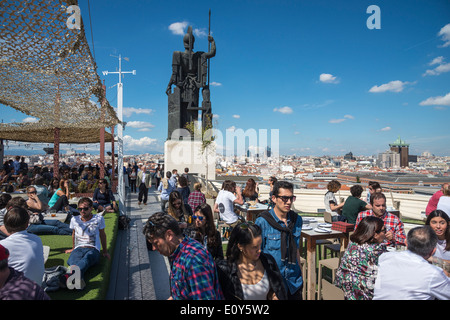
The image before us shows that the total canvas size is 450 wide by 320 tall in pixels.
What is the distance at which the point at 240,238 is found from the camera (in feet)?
6.66

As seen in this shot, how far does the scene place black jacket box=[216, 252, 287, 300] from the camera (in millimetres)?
1869

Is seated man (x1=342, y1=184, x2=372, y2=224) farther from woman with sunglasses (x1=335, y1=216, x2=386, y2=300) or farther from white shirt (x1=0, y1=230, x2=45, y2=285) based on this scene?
white shirt (x1=0, y1=230, x2=45, y2=285)

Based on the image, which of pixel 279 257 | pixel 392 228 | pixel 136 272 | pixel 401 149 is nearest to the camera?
pixel 279 257

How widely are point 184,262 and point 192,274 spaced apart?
9 centimetres

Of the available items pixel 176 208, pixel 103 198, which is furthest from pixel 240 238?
pixel 103 198

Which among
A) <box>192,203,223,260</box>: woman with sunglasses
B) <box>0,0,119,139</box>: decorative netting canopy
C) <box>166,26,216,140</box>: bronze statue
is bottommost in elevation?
<box>192,203,223,260</box>: woman with sunglasses

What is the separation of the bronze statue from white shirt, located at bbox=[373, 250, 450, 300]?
12.6 meters

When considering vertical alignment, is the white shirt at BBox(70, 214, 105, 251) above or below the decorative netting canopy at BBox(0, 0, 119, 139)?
below

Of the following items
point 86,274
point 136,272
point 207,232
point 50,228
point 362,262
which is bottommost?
point 136,272

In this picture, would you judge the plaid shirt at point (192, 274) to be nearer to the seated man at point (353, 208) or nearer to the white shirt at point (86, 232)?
the white shirt at point (86, 232)

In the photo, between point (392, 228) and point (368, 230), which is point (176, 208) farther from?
point (392, 228)

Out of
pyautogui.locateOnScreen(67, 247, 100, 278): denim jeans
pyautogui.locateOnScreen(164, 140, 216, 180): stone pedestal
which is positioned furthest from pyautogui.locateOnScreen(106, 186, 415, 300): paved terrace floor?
pyautogui.locateOnScreen(164, 140, 216, 180): stone pedestal
